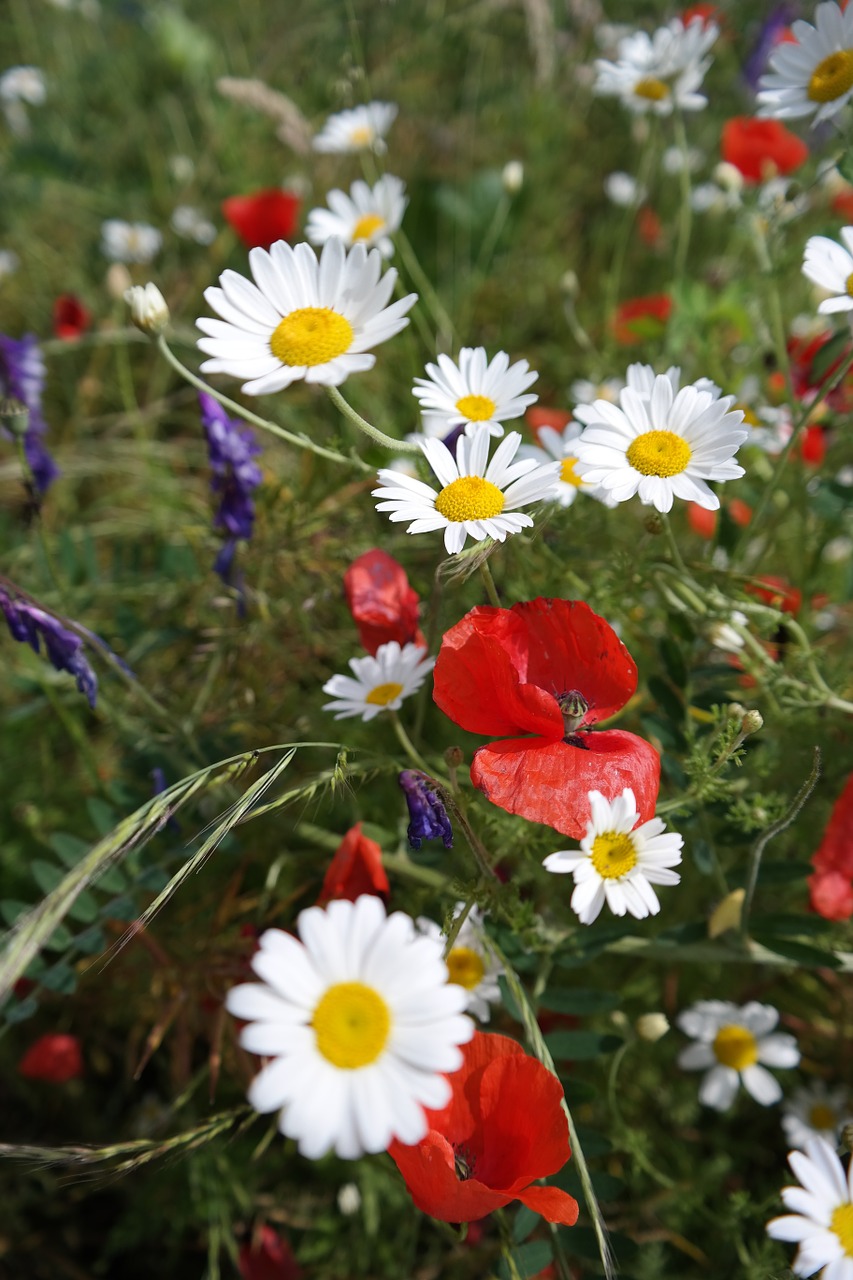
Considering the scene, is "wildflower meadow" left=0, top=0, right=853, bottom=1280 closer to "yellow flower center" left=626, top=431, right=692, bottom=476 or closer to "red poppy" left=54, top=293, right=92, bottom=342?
"yellow flower center" left=626, top=431, right=692, bottom=476

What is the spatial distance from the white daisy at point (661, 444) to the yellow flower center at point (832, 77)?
1.52 ft

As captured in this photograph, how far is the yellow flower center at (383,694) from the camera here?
989 millimetres

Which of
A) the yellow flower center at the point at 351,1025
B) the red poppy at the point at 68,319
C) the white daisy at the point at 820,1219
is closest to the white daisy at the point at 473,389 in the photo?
the yellow flower center at the point at 351,1025

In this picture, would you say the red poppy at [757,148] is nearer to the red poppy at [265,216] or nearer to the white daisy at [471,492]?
the red poppy at [265,216]

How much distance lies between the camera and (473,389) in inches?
42.0

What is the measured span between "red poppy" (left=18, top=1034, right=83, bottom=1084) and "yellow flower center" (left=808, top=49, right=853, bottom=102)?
154 centimetres

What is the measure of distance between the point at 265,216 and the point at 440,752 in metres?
1.12

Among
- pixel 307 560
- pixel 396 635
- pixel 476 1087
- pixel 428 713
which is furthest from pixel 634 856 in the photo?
pixel 307 560

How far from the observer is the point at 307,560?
143 cm

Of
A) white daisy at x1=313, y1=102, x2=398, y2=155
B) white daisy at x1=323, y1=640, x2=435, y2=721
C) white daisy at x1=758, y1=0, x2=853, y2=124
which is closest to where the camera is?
white daisy at x1=323, y1=640, x2=435, y2=721

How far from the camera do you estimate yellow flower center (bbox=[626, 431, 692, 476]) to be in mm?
942

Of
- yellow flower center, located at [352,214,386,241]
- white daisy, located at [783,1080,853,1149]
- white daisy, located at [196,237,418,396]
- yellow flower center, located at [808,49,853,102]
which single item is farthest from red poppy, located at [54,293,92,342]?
white daisy, located at [783,1080,853,1149]

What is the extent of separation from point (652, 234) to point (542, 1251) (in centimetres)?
218

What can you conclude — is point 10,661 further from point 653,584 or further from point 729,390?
point 729,390
